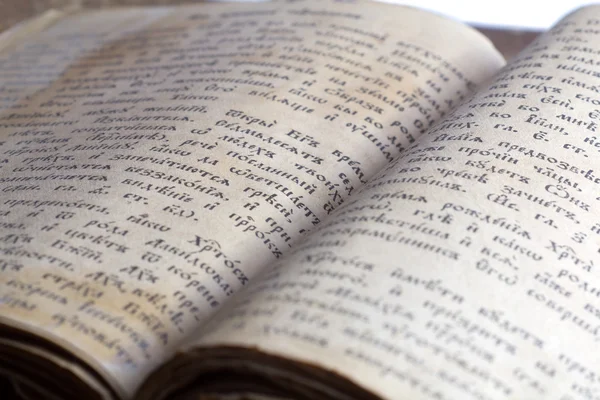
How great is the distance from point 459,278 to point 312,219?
199 mm

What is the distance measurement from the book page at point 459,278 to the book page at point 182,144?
0.06 m

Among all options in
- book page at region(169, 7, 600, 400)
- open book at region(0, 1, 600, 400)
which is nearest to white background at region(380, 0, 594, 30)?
open book at region(0, 1, 600, 400)

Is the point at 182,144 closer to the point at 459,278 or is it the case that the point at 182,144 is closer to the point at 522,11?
the point at 459,278

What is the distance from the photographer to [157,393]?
57 centimetres

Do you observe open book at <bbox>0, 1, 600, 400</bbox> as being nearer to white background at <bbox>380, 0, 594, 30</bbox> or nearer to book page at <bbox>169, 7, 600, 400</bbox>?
book page at <bbox>169, 7, 600, 400</bbox>

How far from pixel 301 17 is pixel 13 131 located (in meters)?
0.42

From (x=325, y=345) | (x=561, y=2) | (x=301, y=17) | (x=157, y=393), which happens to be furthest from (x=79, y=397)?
(x=561, y=2)

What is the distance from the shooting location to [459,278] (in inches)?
23.3

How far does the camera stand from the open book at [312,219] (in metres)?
0.55

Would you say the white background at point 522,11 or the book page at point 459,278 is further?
the white background at point 522,11

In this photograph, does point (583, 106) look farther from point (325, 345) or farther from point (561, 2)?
point (561, 2)

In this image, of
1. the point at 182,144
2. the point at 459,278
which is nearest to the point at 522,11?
the point at 182,144

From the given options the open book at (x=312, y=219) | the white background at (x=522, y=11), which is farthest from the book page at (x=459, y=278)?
the white background at (x=522, y=11)

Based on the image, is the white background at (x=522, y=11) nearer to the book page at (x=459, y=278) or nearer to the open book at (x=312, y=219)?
the open book at (x=312, y=219)
